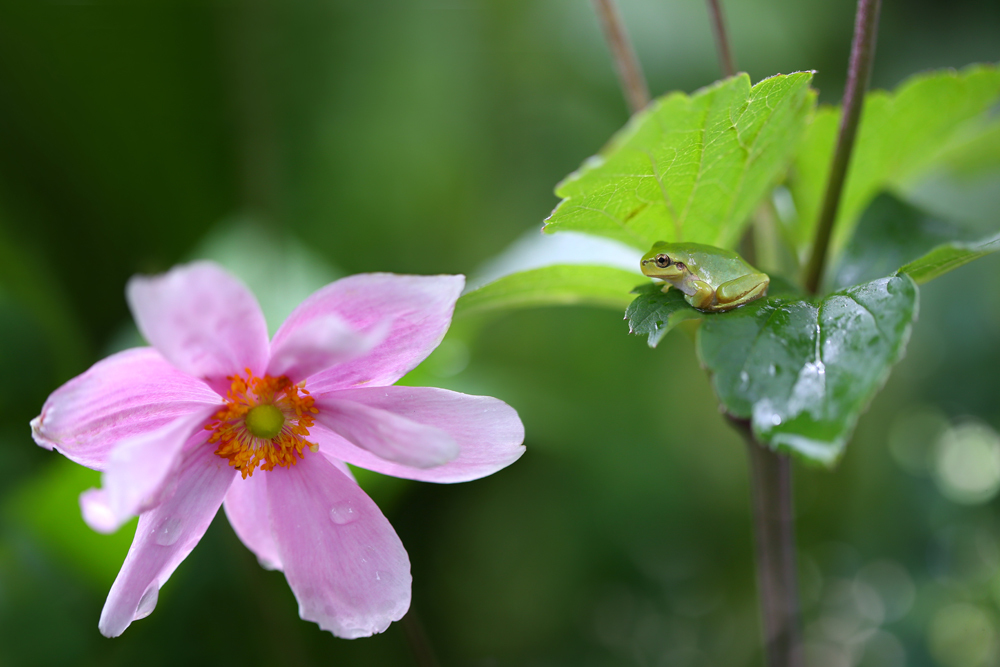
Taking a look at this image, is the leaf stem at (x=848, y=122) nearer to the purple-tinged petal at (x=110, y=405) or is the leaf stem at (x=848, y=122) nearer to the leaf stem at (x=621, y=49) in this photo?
the leaf stem at (x=621, y=49)

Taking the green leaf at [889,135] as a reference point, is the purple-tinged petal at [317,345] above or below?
above

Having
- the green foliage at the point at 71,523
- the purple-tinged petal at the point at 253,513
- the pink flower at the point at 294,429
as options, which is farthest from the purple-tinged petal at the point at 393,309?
the green foliage at the point at 71,523

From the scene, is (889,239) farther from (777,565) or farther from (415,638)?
(415,638)

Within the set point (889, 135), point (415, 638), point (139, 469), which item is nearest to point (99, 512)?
point (139, 469)

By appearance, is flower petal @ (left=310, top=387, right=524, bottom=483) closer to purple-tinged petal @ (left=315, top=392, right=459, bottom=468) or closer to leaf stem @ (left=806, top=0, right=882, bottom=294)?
purple-tinged petal @ (left=315, top=392, right=459, bottom=468)

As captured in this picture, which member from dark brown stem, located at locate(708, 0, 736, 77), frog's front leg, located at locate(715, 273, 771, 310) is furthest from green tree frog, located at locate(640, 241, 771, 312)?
dark brown stem, located at locate(708, 0, 736, 77)

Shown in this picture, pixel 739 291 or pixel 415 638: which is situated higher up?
pixel 739 291
